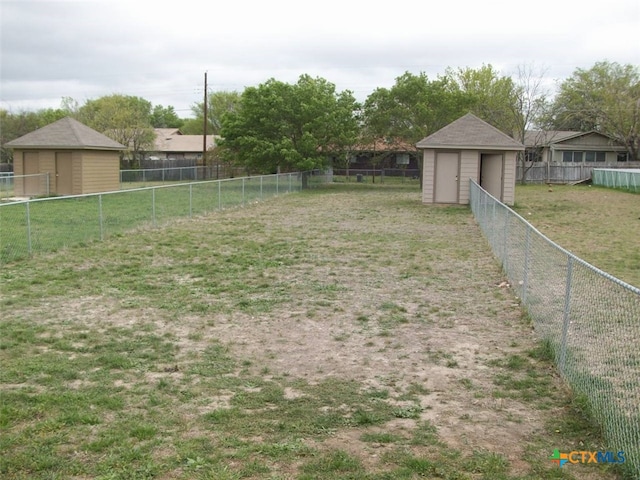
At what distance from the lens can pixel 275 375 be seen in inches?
237

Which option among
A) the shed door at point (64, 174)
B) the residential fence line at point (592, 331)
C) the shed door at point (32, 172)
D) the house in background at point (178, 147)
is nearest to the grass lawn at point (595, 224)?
the residential fence line at point (592, 331)

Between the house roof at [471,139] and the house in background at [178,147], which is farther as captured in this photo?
the house in background at [178,147]

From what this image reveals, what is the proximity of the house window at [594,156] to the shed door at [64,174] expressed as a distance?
128 feet

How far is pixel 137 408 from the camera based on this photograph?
5168 millimetres

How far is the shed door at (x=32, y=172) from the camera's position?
94.9ft

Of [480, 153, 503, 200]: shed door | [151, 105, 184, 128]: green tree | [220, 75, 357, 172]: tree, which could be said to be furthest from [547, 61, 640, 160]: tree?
[151, 105, 184, 128]: green tree

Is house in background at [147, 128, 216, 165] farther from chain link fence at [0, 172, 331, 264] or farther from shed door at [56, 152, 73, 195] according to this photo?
chain link fence at [0, 172, 331, 264]

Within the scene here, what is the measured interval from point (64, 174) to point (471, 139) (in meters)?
17.9

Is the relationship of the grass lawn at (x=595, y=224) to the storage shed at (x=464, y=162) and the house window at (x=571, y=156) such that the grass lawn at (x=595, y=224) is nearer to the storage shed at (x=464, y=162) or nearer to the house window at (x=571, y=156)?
the storage shed at (x=464, y=162)

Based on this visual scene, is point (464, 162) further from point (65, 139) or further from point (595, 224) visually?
point (65, 139)

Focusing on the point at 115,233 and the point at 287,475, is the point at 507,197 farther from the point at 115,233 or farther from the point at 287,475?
the point at 287,475

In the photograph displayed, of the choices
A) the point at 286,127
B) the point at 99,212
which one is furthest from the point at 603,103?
the point at 99,212

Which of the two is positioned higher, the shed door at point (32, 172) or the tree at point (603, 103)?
the tree at point (603, 103)

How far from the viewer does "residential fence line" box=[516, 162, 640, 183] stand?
144ft
